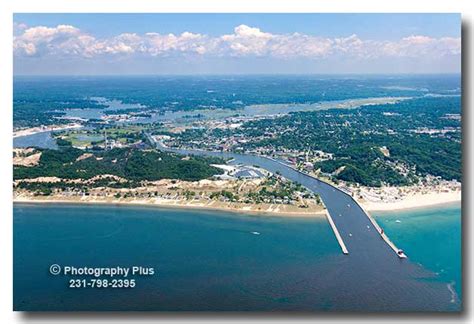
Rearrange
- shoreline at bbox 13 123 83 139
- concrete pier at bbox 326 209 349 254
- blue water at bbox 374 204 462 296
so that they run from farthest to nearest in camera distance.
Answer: shoreline at bbox 13 123 83 139 → concrete pier at bbox 326 209 349 254 → blue water at bbox 374 204 462 296

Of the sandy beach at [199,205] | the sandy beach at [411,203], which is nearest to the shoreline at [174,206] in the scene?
the sandy beach at [199,205]

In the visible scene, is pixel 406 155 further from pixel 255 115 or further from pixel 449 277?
pixel 255 115

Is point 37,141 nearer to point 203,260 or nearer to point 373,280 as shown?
point 203,260

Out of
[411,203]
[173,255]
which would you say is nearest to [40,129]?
[173,255]

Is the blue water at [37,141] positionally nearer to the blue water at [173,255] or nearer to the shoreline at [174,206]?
the shoreline at [174,206]

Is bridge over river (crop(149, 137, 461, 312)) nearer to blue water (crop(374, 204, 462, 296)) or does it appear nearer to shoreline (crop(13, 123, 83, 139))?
blue water (crop(374, 204, 462, 296))

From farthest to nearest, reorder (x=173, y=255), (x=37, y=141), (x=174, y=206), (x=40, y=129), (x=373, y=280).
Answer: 1. (x=40, y=129)
2. (x=37, y=141)
3. (x=174, y=206)
4. (x=173, y=255)
5. (x=373, y=280)

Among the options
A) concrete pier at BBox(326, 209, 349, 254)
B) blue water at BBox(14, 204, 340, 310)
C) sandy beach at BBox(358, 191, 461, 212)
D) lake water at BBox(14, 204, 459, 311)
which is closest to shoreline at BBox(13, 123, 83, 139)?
blue water at BBox(14, 204, 340, 310)
